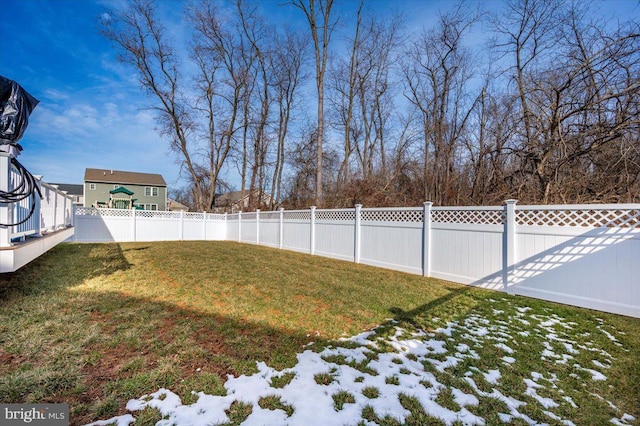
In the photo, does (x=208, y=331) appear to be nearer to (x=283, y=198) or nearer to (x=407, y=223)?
(x=407, y=223)

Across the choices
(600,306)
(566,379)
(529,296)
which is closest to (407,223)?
(529,296)

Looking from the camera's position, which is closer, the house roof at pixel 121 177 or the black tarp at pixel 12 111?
the black tarp at pixel 12 111

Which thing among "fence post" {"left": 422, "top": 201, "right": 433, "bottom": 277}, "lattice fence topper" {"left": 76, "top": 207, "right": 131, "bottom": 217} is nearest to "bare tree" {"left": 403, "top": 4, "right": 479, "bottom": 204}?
"fence post" {"left": 422, "top": 201, "right": 433, "bottom": 277}

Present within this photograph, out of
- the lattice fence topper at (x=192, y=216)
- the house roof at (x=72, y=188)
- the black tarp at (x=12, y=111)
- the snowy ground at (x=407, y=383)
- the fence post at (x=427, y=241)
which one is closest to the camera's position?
the snowy ground at (x=407, y=383)

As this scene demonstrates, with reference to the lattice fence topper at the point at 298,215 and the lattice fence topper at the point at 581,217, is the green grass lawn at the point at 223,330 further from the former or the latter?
the lattice fence topper at the point at 298,215

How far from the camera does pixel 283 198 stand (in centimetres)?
1848

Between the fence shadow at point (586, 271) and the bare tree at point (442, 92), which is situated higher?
the bare tree at point (442, 92)

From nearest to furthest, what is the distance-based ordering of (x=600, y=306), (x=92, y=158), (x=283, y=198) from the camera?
(x=600, y=306) → (x=283, y=198) → (x=92, y=158)

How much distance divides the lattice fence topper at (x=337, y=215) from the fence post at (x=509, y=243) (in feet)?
12.5

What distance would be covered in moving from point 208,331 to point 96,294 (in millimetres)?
2261

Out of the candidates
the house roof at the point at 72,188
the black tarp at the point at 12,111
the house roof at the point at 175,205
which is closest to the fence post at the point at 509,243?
the black tarp at the point at 12,111

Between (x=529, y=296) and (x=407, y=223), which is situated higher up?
(x=407, y=223)

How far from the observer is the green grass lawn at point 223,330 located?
194 centimetres

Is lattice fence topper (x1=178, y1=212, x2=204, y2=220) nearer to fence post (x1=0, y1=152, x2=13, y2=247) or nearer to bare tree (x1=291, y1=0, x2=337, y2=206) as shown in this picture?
bare tree (x1=291, y1=0, x2=337, y2=206)
